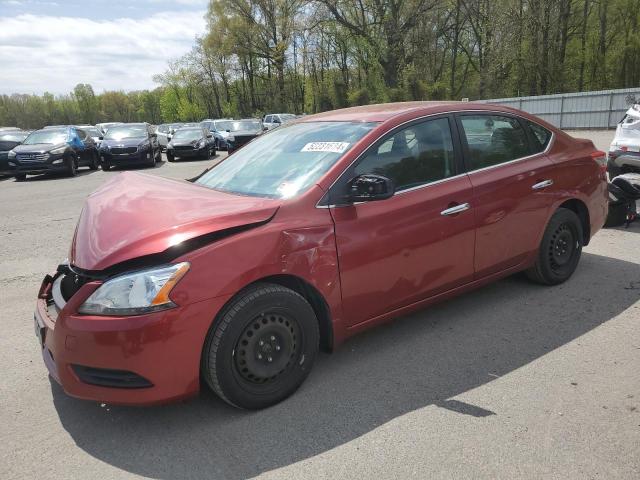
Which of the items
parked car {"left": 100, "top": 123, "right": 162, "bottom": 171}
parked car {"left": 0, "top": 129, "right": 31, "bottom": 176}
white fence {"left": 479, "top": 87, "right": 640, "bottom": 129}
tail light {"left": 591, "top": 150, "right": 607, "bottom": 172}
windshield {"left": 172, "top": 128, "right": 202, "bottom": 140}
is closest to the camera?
tail light {"left": 591, "top": 150, "right": 607, "bottom": 172}

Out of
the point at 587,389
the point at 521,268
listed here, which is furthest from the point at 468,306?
the point at 587,389

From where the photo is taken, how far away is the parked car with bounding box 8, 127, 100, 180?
52.8 feet

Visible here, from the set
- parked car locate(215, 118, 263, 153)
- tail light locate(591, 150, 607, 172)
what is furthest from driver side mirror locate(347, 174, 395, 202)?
parked car locate(215, 118, 263, 153)

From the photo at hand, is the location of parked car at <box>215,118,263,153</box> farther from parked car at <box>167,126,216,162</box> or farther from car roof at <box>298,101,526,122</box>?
car roof at <box>298,101,526,122</box>

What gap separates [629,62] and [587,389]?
45150 mm

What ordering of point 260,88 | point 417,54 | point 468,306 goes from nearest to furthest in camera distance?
point 468,306 < point 417,54 < point 260,88

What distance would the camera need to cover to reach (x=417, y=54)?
143 feet

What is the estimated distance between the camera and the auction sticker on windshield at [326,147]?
11.3ft

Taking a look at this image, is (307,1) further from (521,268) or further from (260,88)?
(521,268)

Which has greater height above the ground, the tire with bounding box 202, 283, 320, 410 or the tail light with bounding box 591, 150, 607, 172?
the tail light with bounding box 591, 150, 607, 172

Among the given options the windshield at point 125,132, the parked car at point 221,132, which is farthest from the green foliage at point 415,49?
the windshield at point 125,132

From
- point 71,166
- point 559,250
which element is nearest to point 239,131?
point 71,166

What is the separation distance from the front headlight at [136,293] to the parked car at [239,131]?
73.3 ft

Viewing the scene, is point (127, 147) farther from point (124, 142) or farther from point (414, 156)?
point (414, 156)
